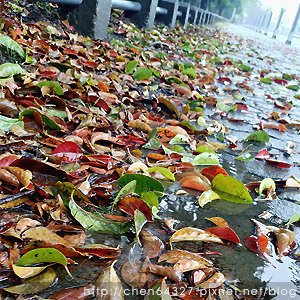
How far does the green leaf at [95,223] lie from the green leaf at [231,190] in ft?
1.63

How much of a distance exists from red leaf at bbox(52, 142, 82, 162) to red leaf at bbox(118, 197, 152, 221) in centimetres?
34

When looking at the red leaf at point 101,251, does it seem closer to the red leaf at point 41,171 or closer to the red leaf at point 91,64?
the red leaf at point 41,171

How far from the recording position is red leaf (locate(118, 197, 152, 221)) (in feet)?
4.23

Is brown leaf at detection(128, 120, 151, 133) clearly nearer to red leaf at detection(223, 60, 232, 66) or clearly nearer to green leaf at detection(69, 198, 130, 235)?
green leaf at detection(69, 198, 130, 235)

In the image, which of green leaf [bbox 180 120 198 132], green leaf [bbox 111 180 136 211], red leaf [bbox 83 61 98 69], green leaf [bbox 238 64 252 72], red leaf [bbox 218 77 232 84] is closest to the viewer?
green leaf [bbox 111 180 136 211]

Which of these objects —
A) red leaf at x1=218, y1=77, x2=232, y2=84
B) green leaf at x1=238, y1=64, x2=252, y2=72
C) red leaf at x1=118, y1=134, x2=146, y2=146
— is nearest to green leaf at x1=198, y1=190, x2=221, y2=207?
red leaf at x1=118, y1=134, x2=146, y2=146

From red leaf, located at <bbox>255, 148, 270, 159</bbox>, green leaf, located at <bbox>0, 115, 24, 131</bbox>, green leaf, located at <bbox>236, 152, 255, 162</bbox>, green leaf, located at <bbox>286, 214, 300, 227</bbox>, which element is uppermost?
green leaf, located at <bbox>0, 115, 24, 131</bbox>

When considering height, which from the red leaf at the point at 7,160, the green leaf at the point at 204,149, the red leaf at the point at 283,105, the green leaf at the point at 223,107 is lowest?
the red leaf at the point at 283,105

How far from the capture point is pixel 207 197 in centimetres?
149

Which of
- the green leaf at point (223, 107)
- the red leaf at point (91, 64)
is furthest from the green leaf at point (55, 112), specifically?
the green leaf at point (223, 107)

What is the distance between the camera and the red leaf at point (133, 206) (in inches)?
50.8

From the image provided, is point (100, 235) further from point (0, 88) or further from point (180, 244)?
point (0, 88)

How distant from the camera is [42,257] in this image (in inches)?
37.8

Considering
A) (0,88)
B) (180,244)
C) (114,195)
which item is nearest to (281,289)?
(180,244)
